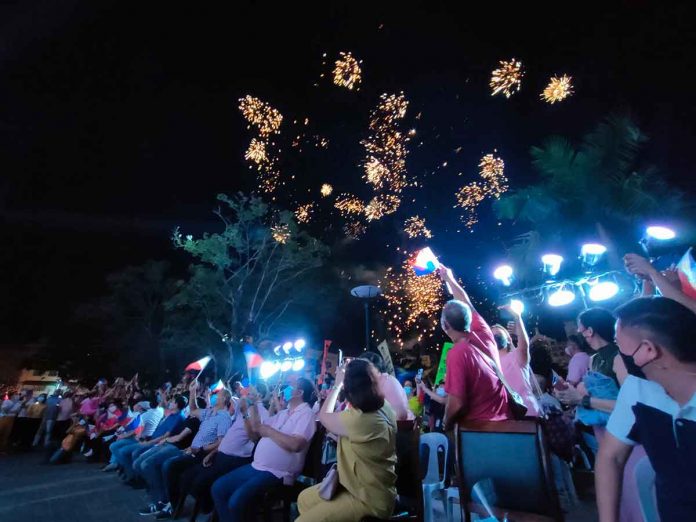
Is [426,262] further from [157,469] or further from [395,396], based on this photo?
[157,469]

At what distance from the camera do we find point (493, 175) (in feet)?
54.9

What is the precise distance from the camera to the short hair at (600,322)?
3.11 meters

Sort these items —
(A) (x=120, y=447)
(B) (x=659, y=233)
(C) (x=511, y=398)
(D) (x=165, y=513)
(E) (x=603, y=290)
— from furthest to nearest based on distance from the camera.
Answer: (E) (x=603, y=290) < (A) (x=120, y=447) < (B) (x=659, y=233) < (D) (x=165, y=513) < (C) (x=511, y=398)

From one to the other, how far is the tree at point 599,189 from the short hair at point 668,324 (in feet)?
32.9

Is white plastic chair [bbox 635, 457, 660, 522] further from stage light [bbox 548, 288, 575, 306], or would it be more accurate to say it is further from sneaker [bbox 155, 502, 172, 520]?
stage light [bbox 548, 288, 575, 306]

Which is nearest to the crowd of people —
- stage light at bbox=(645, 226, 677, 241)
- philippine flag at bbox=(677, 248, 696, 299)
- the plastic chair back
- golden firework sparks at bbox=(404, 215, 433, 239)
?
philippine flag at bbox=(677, 248, 696, 299)

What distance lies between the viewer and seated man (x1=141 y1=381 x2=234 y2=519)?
5.05 metres

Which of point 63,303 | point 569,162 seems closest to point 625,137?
point 569,162

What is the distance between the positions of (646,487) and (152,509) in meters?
5.36

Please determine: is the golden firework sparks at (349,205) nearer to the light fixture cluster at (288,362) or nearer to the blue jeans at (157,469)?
the light fixture cluster at (288,362)

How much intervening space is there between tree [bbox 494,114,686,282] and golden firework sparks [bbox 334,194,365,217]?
984cm

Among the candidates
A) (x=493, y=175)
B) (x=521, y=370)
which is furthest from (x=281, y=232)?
(x=521, y=370)

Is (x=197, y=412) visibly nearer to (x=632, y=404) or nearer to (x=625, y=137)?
(x=632, y=404)

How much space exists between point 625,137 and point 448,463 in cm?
1053
